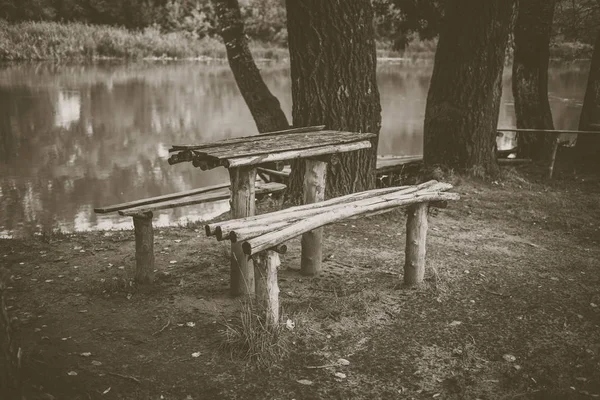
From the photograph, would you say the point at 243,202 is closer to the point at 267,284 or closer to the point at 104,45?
the point at 267,284

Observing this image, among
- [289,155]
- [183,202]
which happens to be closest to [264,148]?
[289,155]

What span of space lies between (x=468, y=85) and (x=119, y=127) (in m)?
11.0

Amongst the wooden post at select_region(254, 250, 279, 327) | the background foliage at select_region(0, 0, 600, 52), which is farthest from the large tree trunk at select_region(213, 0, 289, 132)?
the background foliage at select_region(0, 0, 600, 52)

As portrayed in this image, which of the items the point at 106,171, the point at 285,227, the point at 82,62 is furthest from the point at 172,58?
the point at 285,227

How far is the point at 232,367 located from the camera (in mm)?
3998

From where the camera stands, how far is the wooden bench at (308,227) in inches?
154

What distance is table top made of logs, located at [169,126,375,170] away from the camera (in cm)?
433

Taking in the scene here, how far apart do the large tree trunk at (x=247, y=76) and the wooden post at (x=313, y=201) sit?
5890 millimetres

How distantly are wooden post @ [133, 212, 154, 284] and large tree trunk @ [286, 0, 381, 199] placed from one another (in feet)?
8.39

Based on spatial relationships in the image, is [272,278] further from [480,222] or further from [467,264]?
[480,222]

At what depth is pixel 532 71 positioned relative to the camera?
38.2 feet

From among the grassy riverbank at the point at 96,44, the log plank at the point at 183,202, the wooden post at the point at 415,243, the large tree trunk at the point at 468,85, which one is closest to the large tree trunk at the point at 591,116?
the large tree trunk at the point at 468,85

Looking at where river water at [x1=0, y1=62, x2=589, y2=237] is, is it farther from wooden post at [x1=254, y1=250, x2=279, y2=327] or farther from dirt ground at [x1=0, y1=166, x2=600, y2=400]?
wooden post at [x1=254, y1=250, x2=279, y2=327]

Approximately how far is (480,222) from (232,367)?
4.55 m
